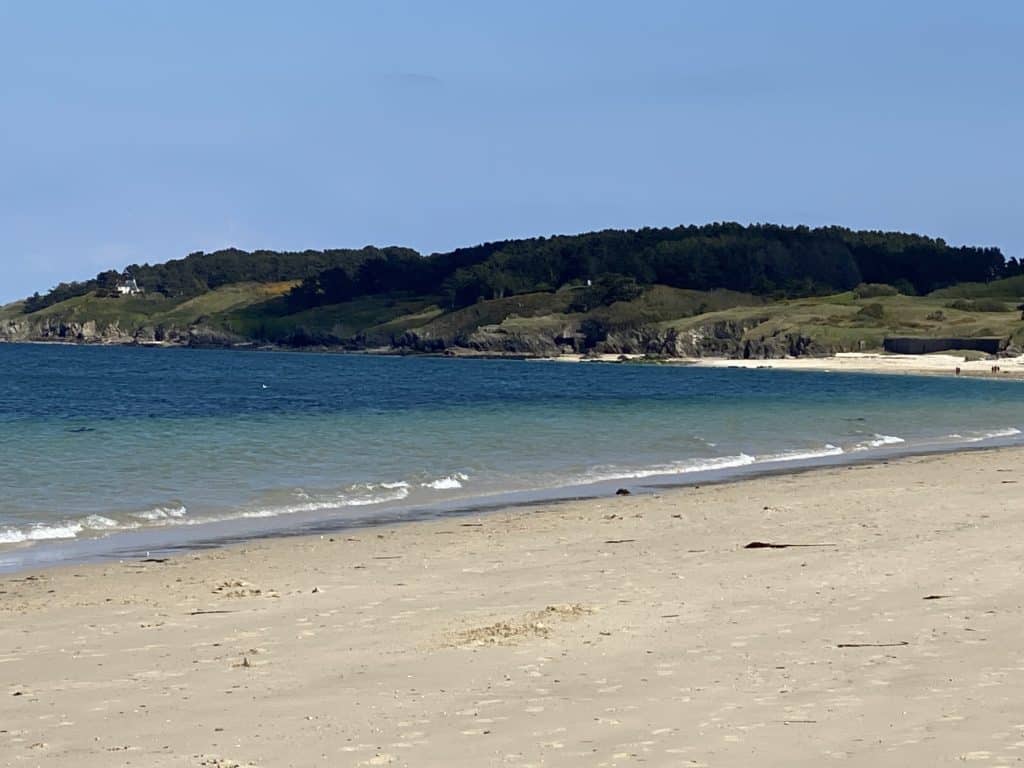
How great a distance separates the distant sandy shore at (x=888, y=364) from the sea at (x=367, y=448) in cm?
3720

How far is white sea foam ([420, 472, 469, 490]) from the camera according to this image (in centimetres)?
2612

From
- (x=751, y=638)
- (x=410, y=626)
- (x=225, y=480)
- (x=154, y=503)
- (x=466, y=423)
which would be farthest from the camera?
(x=466, y=423)

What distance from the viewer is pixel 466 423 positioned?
43.3m

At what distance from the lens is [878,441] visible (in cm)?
3934

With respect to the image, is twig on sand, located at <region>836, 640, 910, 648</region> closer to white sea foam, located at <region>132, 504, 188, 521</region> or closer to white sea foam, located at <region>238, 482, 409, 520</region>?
white sea foam, located at <region>238, 482, 409, 520</region>

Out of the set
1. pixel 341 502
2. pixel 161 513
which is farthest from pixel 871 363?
pixel 161 513

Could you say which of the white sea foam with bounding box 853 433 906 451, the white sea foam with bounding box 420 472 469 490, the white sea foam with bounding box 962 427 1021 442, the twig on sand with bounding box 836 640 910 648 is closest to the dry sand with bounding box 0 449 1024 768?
the twig on sand with bounding box 836 640 910 648

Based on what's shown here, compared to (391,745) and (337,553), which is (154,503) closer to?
(337,553)

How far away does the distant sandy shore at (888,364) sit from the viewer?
108m

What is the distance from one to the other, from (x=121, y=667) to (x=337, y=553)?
661 centimetres

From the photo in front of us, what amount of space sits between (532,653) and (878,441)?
101ft

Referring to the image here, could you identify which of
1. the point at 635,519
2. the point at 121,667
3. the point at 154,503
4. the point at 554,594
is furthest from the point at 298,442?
the point at 121,667

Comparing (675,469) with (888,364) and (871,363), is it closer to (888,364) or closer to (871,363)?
(888,364)

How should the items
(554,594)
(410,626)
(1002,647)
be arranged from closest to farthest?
1. (1002,647)
2. (410,626)
3. (554,594)
